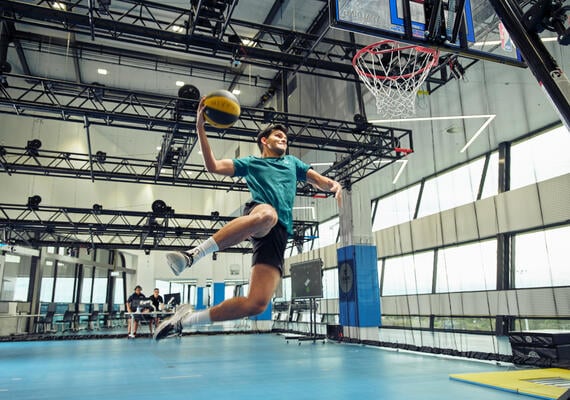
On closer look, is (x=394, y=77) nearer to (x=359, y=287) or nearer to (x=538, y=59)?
(x=538, y=59)

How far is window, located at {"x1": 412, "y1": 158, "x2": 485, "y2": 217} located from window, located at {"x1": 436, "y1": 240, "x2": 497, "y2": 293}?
979 millimetres

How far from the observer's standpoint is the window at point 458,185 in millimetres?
8422

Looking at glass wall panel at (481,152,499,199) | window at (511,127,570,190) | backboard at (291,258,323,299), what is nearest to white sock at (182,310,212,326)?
window at (511,127,570,190)

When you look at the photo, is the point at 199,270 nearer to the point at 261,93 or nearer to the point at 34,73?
the point at 261,93

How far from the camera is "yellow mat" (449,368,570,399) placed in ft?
11.9

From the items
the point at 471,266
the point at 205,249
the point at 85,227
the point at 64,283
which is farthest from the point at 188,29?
the point at 64,283

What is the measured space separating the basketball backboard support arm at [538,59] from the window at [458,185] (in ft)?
20.3

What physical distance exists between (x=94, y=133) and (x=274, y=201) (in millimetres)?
17537

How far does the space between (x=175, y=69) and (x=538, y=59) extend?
14577 mm

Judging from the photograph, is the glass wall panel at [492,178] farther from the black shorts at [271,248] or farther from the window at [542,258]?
the black shorts at [271,248]

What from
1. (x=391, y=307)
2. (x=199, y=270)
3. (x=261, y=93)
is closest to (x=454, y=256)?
(x=391, y=307)

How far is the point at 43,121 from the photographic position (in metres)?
16.2

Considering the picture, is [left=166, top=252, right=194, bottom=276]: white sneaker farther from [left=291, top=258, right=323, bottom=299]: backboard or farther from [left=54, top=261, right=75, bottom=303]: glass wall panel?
[left=54, top=261, right=75, bottom=303]: glass wall panel

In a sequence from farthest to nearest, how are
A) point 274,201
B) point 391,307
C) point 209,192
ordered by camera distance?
1. point 209,192
2. point 391,307
3. point 274,201
